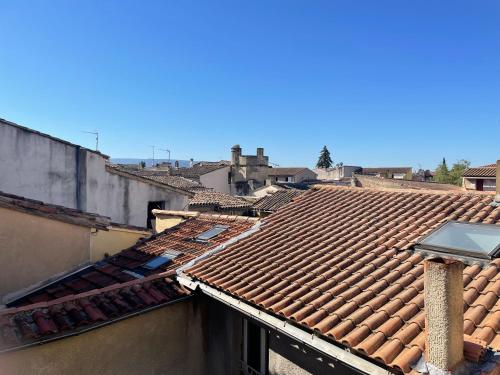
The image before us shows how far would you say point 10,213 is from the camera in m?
7.82

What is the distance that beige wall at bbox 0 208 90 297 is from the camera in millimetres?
7785

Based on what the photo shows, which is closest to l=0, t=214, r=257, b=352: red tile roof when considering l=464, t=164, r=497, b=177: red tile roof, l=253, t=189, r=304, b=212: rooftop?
l=253, t=189, r=304, b=212: rooftop

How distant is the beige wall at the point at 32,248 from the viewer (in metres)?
7.79

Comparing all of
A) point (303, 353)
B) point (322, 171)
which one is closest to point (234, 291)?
point (303, 353)

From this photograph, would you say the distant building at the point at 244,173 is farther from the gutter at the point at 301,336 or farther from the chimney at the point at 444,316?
the chimney at the point at 444,316

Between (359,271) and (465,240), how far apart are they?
157cm

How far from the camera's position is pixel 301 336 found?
439 centimetres

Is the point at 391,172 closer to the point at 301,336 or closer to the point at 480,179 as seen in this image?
the point at 480,179

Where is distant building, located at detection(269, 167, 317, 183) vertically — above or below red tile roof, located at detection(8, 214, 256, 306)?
above

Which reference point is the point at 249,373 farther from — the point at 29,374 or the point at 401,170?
the point at 401,170

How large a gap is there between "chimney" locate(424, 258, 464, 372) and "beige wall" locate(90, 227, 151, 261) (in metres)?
8.25

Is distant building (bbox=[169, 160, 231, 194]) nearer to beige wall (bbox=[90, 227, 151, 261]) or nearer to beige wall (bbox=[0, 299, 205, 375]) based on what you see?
beige wall (bbox=[90, 227, 151, 261])

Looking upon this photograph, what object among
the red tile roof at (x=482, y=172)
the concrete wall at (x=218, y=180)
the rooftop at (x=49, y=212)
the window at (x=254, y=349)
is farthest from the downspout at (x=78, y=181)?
the red tile roof at (x=482, y=172)

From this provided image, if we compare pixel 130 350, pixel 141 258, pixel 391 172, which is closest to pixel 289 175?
pixel 391 172
